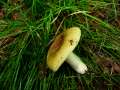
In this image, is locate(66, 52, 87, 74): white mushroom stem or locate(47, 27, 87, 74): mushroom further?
locate(66, 52, 87, 74): white mushroom stem

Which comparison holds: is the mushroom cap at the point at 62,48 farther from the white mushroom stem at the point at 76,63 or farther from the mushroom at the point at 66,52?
the white mushroom stem at the point at 76,63

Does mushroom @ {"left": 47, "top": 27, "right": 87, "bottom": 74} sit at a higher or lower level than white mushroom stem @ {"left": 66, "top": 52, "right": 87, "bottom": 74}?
higher

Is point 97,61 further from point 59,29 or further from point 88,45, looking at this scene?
point 59,29

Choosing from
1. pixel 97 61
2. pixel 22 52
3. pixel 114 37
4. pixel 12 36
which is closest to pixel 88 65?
pixel 97 61

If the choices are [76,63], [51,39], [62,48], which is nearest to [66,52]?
[62,48]

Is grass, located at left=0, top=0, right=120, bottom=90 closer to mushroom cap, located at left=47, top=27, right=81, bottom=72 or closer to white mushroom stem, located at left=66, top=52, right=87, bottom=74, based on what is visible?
white mushroom stem, located at left=66, top=52, right=87, bottom=74

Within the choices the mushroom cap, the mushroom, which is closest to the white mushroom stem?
the mushroom

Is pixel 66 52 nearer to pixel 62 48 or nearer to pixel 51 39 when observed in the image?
pixel 62 48

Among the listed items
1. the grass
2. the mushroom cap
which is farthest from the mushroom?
the grass
